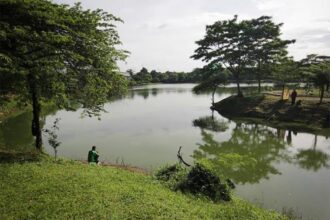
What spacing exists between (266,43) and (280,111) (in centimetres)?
1436

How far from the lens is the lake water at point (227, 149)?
57.6ft

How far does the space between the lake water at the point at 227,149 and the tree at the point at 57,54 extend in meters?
7.06

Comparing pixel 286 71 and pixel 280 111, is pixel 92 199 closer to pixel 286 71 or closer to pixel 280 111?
pixel 280 111

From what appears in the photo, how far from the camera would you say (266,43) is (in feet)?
170

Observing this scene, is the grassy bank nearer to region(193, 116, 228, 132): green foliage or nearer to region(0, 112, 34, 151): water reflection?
region(193, 116, 228, 132): green foliage

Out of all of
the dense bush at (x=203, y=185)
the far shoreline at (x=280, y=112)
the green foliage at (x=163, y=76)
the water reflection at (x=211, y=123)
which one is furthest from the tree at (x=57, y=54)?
the green foliage at (x=163, y=76)

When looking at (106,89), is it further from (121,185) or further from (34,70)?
(121,185)

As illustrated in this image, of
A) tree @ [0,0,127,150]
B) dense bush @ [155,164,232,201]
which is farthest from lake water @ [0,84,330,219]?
tree @ [0,0,127,150]

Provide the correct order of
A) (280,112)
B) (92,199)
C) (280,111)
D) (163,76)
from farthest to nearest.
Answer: (163,76) < (280,111) < (280,112) < (92,199)

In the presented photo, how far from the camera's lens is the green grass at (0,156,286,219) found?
34.7 ft

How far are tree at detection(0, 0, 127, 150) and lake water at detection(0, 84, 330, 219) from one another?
706 centimetres

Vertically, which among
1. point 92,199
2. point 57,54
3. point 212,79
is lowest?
point 92,199

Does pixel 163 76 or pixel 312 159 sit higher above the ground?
pixel 163 76

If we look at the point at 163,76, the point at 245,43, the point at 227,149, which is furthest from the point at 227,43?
the point at 163,76
